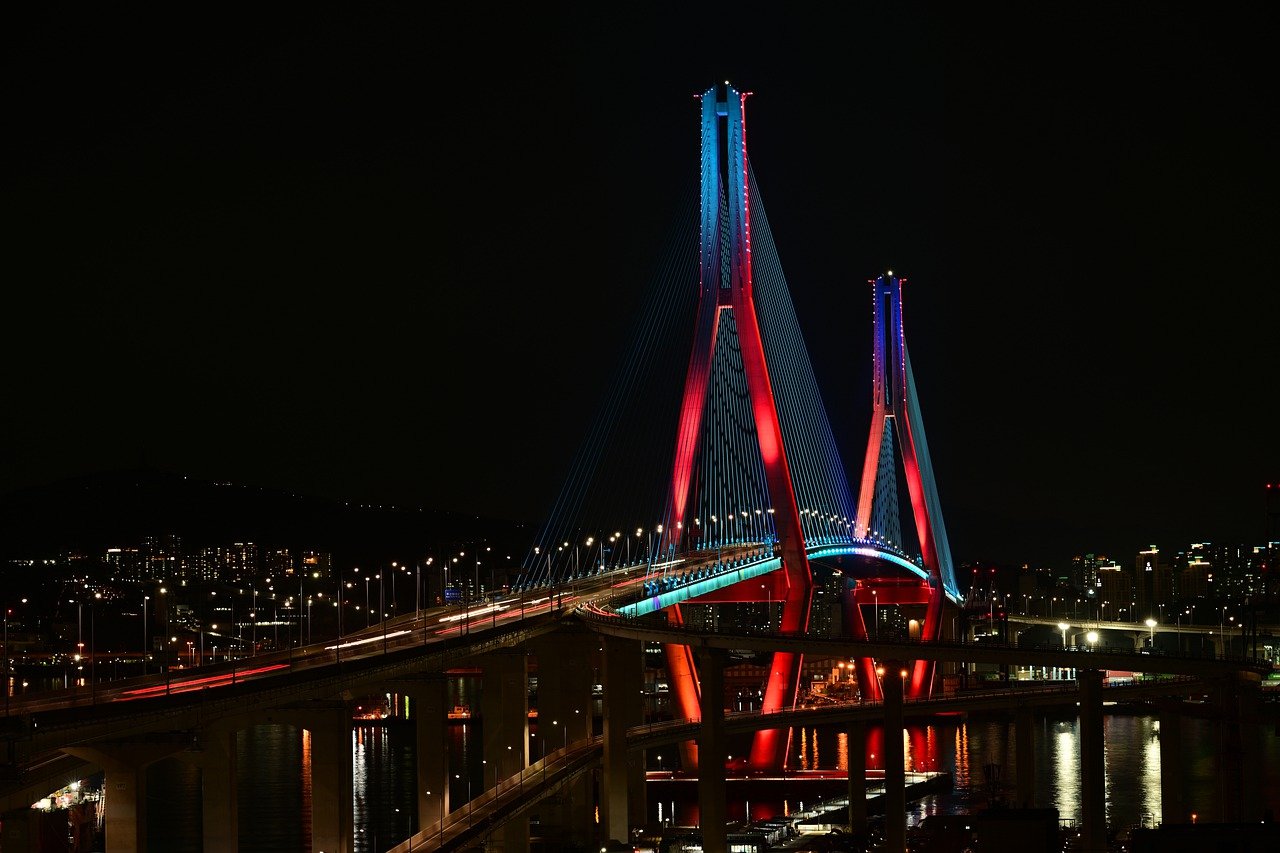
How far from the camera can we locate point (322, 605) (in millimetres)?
68125

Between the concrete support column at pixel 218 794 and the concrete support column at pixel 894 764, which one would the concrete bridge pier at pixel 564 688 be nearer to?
the concrete support column at pixel 894 764

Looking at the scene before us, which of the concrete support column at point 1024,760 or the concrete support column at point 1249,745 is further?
the concrete support column at point 1024,760

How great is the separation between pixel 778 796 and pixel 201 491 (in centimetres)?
7692

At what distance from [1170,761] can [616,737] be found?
39.9ft

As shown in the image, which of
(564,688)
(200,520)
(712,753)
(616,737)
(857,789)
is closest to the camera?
(712,753)

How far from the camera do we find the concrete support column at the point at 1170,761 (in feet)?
114

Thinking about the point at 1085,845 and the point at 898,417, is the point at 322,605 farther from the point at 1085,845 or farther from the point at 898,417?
the point at 1085,845

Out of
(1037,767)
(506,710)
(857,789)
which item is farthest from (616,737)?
(1037,767)

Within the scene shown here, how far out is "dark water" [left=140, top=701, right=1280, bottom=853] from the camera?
35.3 meters

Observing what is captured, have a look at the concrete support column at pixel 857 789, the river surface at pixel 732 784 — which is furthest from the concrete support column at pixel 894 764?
the river surface at pixel 732 784

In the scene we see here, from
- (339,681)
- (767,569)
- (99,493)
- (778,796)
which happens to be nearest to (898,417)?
(767,569)

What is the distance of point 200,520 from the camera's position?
102812 mm

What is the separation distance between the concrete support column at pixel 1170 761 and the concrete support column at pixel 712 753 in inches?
401

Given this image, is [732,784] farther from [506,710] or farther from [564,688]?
[506,710]
